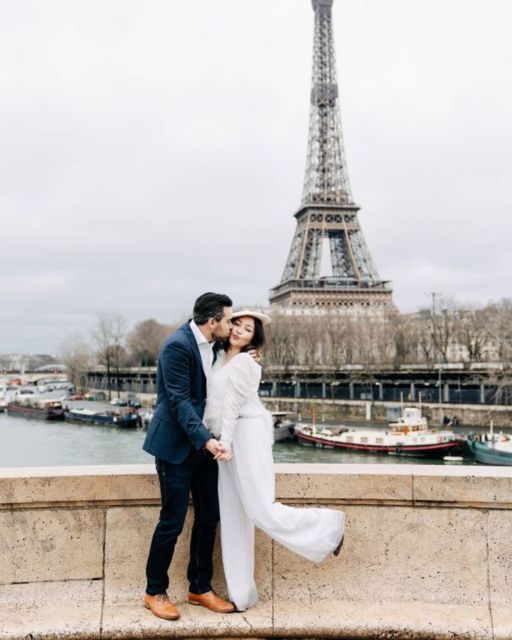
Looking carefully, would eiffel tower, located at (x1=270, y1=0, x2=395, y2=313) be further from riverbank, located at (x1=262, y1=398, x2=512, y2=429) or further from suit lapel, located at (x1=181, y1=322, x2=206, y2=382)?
suit lapel, located at (x1=181, y1=322, x2=206, y2=382)

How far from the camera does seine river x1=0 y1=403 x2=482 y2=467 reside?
33.4 meters

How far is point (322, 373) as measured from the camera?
184 ft

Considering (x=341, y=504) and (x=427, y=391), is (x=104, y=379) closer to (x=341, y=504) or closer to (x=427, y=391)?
(x=427, y=391)

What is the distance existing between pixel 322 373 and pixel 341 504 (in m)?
52.2

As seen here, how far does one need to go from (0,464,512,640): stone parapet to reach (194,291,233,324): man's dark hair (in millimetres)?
953

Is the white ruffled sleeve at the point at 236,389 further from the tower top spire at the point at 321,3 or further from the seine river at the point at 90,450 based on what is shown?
the tower top spire at the point at 321,3

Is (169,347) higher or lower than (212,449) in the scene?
higher

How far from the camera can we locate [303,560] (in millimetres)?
4094

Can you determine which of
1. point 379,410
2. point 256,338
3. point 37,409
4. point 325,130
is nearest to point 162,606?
point 256,338

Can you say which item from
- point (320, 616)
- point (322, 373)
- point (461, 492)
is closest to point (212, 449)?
point (320, 616)

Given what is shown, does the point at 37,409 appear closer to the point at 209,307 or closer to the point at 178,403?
the point at 209,307

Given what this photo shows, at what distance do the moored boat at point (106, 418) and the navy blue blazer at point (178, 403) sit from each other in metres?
47.2

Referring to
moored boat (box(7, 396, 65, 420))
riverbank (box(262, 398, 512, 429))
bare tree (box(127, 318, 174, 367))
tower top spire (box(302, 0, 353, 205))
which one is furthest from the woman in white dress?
bare tree (box(127, 318, 174, 367))

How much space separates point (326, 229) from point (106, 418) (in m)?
38.0
